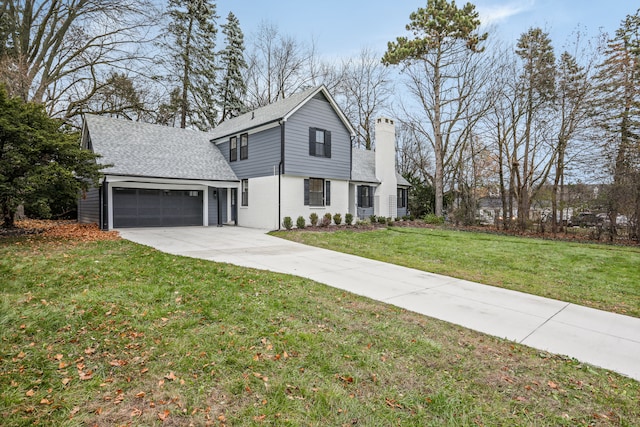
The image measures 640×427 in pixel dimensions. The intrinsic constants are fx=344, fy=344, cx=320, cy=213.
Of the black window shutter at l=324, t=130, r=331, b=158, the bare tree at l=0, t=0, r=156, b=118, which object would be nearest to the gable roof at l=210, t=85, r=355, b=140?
the black window shutter at l=324, t=130, r=331, b=158

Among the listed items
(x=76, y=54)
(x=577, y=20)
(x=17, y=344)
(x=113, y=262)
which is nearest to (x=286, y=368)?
(x=17, y=344)

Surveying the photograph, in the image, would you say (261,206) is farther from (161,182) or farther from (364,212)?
(364,212)

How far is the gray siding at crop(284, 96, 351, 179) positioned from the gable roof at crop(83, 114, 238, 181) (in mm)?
3718

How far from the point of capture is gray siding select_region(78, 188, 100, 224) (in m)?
15.5

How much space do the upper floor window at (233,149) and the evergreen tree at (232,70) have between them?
39.0ft

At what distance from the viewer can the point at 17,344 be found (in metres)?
3.28

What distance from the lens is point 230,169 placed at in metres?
17.7

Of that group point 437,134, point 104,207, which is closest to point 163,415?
point 104,207

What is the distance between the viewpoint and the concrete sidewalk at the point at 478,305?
3.84 meters

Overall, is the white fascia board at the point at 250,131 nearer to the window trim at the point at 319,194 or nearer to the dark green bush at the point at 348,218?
the window trim at the point at 319,194

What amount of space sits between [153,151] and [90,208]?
4.27 metres

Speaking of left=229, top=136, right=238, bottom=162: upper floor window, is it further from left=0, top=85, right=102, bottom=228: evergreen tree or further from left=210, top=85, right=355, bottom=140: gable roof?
left=0, top=85, right=102, bottom=228: evergreen tree

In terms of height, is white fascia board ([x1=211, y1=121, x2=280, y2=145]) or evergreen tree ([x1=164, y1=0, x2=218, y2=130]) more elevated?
evergreen tree ([x1=164, y1=0, x2=218, y2=130])

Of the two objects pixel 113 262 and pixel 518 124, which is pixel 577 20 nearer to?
pixel 518 124
